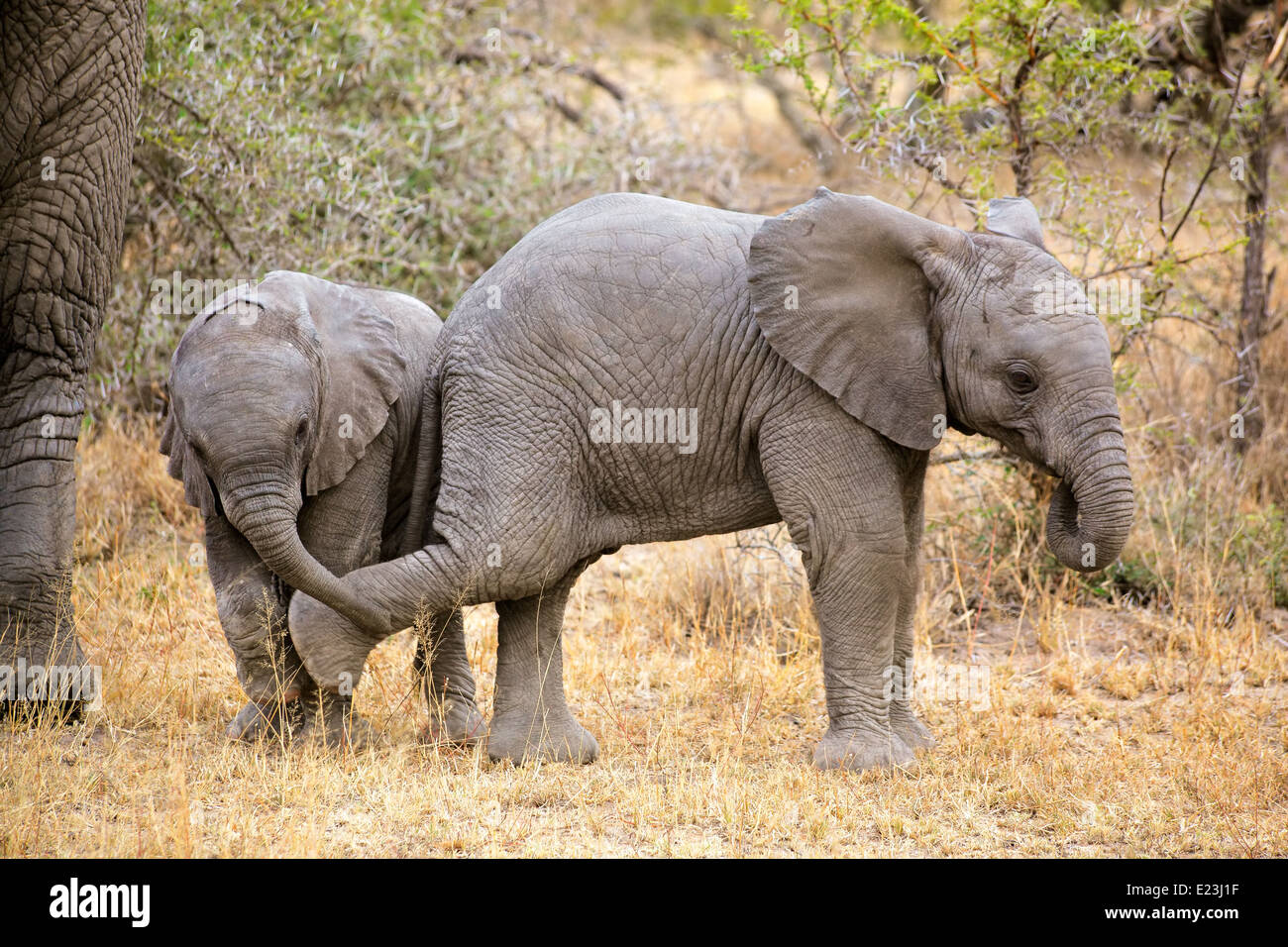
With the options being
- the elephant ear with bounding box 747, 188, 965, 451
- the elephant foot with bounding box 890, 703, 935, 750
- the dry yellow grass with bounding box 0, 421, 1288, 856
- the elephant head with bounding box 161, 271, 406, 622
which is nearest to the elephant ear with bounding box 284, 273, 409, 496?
the elephant head with bounding box 161, 271, 406, 622

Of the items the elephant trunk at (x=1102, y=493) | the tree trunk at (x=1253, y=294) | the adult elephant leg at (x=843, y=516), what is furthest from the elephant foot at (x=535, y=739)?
the tree trunk at (x=1253, y=294)

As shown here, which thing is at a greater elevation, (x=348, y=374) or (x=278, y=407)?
(x=348, y=374)

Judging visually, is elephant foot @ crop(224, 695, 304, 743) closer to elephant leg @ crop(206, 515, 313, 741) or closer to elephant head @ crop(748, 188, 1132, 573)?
elephant leg @ crop(206, 515, 313, 741)

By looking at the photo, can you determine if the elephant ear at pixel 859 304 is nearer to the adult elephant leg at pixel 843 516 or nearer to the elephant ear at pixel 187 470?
the adult elephant leg at pixel 843 516

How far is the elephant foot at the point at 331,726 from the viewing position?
558 cm

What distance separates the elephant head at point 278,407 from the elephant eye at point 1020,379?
2204mm

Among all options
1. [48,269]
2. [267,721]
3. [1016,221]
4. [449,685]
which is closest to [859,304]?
[1016,221]

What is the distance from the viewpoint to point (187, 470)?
5188mm

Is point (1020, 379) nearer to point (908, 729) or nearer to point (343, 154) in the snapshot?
point (908, 729)

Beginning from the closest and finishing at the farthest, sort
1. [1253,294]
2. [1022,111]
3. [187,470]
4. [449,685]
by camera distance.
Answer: [187,470]
[449,685]
[1022,111]
[1253,294]

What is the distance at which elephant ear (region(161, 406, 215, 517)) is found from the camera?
5.12 metres

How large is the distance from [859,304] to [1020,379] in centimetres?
62

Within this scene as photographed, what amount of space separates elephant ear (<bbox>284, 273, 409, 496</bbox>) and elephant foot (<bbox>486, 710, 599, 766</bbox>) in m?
1.17

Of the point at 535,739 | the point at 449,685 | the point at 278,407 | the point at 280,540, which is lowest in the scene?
the point at 535,739
